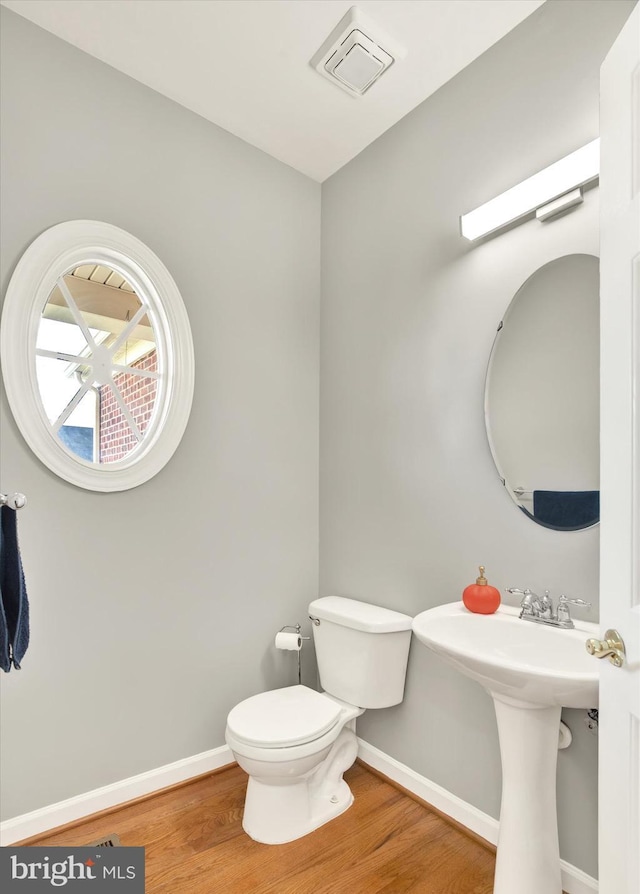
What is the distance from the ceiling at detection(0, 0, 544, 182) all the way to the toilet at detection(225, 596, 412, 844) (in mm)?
2099

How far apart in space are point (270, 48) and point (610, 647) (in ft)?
7.22

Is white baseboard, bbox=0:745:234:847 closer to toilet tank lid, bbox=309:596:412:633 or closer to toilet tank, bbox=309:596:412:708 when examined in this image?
toilet tank, bbox=309:596:412:708

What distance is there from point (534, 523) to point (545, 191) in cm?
104

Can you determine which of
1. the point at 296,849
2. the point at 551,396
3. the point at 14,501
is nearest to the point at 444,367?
the point at 551,396

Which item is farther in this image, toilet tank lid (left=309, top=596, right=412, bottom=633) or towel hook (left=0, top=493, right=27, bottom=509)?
toilet tank lid (left=309, top=596, right=412, bottom=633)

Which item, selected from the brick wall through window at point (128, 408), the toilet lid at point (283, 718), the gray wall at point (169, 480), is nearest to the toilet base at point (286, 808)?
the toilet lid at point (283, 718)

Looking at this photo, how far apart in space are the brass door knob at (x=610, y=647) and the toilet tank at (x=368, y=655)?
104cm

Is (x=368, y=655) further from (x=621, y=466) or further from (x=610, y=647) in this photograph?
(x=621, y=466)

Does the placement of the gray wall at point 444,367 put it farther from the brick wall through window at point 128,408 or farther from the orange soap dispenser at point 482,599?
the brick wall through window at point 128,408

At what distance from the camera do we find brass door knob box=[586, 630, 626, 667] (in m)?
1.02

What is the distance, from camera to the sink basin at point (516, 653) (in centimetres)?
122

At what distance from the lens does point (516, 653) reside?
5.08ft

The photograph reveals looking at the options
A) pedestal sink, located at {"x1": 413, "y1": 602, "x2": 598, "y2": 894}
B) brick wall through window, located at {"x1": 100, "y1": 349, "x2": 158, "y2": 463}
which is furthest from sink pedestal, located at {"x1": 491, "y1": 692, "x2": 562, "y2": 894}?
brick wall through window, located at {"x1": 100, "y1": 349, "x2": 158, "y2": 463}

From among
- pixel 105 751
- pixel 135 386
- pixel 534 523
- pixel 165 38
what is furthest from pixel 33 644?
pixel 165 38
